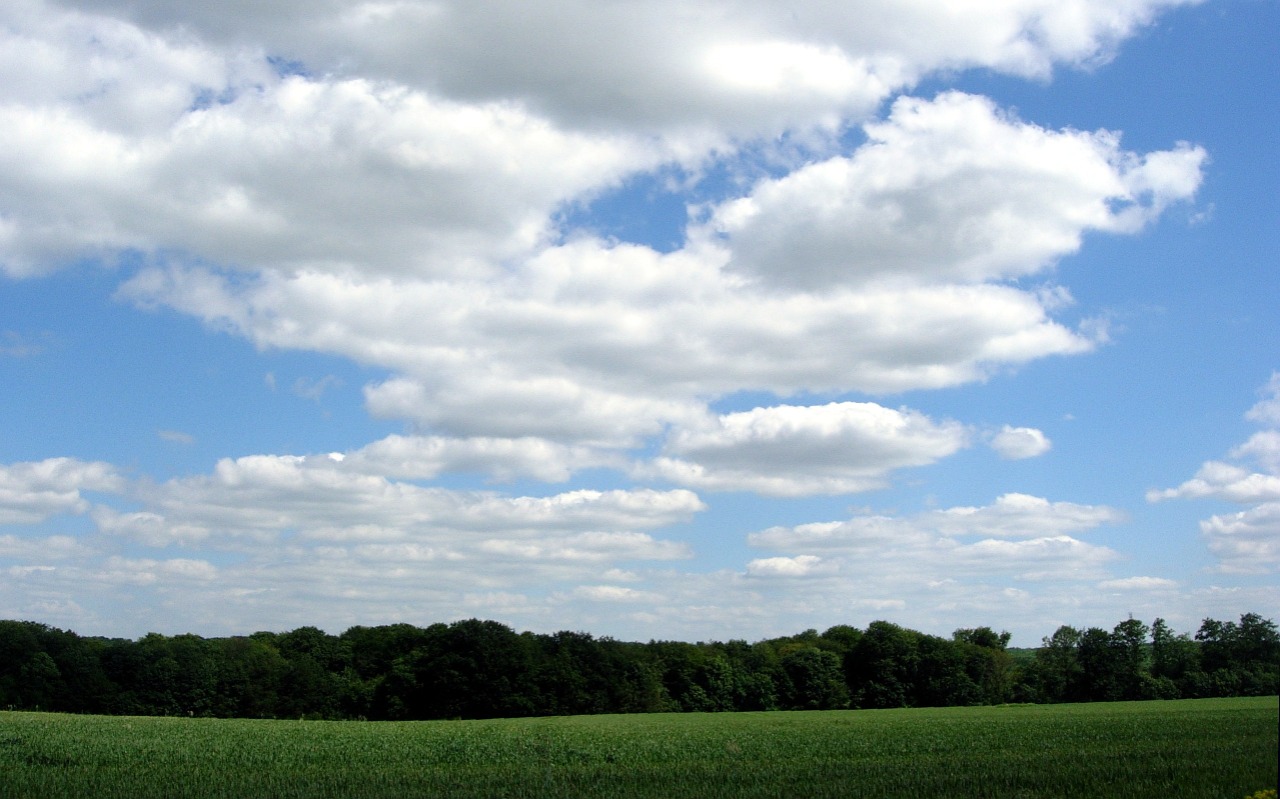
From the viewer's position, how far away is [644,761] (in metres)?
31.8

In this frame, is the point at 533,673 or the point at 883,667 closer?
the point at 533,673

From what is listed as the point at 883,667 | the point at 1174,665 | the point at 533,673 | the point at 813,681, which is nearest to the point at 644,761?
the point at 533,673

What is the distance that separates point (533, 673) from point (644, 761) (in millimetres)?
70360

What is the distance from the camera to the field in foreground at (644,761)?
22422mm

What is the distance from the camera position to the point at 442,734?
139 feet

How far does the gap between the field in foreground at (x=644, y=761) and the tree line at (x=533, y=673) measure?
4891 centimetres

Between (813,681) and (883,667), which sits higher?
(883,667)

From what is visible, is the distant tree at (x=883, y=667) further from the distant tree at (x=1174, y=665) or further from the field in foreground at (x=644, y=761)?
the field in foreground at (x=644, y=761)

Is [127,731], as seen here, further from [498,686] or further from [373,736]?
[498,686]

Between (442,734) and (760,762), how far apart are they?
58.5 ft

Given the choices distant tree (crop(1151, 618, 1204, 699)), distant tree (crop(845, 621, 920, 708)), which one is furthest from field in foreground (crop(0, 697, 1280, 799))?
distant tree (crop(845, 621, 920, 708))

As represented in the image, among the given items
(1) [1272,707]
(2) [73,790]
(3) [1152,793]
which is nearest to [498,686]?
(2) [73,790]

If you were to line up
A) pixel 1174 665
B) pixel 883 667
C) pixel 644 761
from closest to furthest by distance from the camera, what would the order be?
pixel 644 761, pixel 1174 665, pixel 883 667

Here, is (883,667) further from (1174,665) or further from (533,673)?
(533,673)
